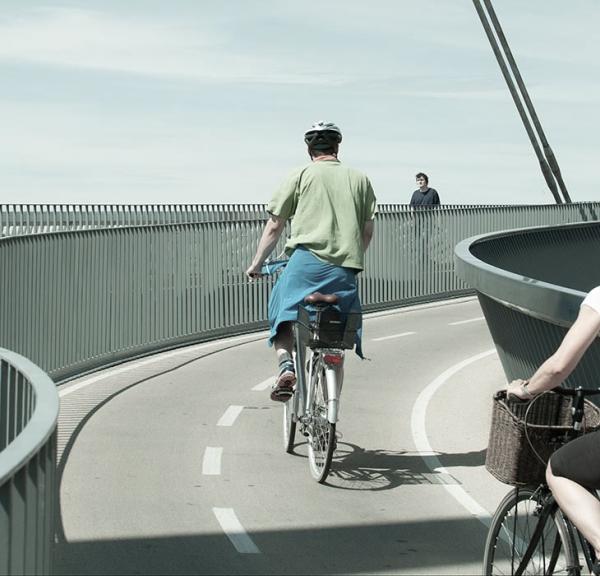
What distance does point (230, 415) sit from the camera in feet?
39.5

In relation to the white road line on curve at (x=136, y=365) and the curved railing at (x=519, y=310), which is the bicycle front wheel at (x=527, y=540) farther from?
the white road line on curve at (x=136, y=365)

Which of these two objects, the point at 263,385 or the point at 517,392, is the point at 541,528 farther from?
the point at 263,385

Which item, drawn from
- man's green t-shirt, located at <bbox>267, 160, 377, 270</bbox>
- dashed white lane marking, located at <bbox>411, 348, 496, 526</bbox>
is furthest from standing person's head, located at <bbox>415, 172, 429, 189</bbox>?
man's green t-shirt, located at <bbox>267, 160, 377, 270</bbox>

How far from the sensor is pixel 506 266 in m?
18.1

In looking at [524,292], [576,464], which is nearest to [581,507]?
[576,464]

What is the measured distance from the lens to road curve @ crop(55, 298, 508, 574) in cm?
748

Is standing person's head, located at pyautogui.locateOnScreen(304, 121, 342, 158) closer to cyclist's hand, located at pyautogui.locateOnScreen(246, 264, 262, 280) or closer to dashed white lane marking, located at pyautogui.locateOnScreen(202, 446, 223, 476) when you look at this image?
cyclist's hand, located at pyautogui.locateOnScreen(246, 264, 262, 280)

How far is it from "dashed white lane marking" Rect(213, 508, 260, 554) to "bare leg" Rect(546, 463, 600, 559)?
2599 millimetres

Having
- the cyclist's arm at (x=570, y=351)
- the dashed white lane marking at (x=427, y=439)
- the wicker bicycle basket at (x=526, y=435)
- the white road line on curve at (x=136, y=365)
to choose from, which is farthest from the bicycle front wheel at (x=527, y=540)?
the white road line on curve at (x=136, y=365)

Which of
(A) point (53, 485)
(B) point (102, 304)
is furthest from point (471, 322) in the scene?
(A) point (53, 485)

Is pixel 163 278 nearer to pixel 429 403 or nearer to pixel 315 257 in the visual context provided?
pixel 429 403

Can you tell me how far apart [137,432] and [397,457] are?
6.79 feet

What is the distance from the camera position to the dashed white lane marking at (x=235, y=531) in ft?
24.9

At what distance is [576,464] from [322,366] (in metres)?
4.37
